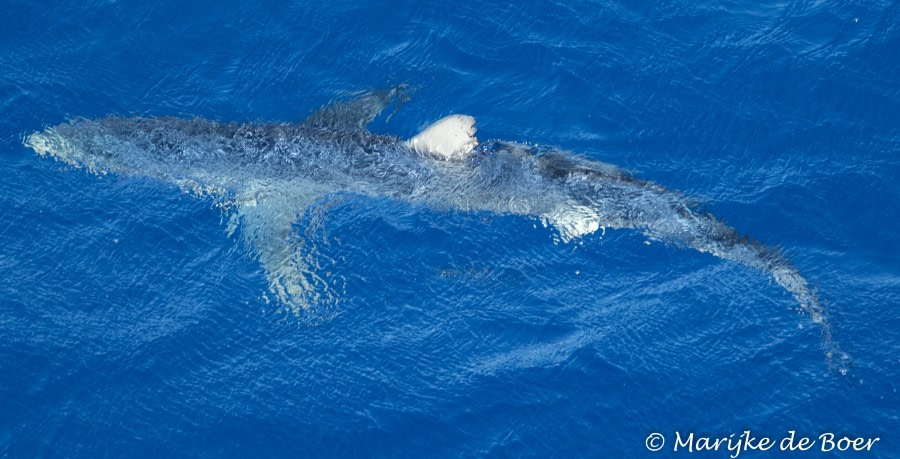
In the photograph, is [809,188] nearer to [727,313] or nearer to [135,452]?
[727,313]

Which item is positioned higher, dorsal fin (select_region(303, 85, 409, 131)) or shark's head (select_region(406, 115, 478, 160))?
dorsal fin (select_region(303, 85, 409, 131))

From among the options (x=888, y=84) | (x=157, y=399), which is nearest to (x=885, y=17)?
(x=888, y=84)

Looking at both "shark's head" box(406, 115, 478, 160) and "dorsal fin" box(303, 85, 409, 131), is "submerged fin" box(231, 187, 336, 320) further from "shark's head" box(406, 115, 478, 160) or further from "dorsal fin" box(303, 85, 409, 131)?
"shark's head" box(406, 115, 478, 160)

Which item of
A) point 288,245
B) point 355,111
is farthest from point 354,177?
point 288,245

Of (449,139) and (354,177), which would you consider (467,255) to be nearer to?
(449,139)

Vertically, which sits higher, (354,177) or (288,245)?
(354,177)

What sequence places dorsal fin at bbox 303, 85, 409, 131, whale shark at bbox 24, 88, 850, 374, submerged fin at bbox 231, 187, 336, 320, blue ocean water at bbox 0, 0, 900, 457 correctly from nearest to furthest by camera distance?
blue ocean water at bbox 0, 0, 900, 457
submerged fin at bbox 231, 187, 336, 320
whale shark at bbox 24, 88, 850, 374
dorsal fin at bbox 303, 85, 409, 131

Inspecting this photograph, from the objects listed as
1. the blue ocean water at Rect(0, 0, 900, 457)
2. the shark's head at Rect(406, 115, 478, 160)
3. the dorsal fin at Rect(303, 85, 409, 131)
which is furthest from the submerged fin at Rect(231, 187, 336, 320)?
the shark's head at Rect(406, 115, 478, 160)
